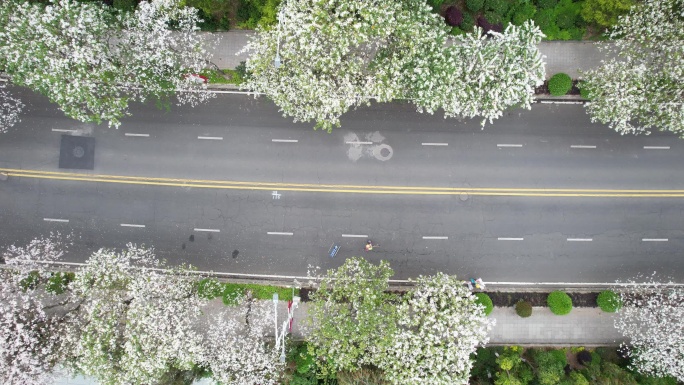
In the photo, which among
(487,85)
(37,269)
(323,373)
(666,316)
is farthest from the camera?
(37,269)

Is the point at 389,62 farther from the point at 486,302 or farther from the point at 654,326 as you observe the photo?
the point at 654,326

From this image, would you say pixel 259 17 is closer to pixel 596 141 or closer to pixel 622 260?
pixel 596 141

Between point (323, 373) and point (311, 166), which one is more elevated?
point (311, 166)

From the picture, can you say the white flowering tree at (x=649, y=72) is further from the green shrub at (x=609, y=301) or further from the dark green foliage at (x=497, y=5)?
the green shrub at (x=609, y=301)

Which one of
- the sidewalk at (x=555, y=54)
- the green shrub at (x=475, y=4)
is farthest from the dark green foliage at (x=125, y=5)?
the green shrub at (x=475, y=4)

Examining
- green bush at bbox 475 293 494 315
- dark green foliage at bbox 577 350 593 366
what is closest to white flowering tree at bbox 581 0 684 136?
green bush at bbox 475 293 494 315

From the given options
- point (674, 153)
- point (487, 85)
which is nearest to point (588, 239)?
point (674, 153)

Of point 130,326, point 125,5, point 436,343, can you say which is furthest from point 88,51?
point 436,343
